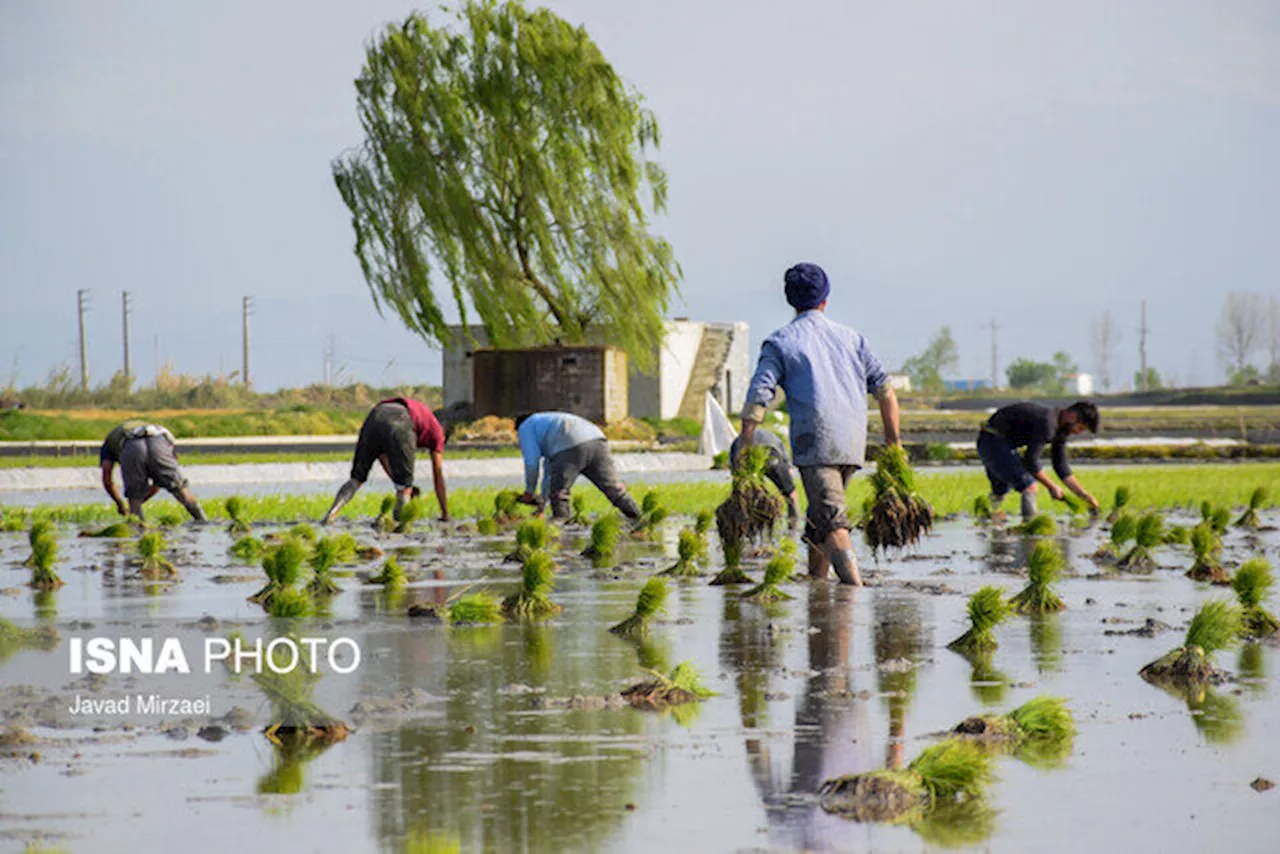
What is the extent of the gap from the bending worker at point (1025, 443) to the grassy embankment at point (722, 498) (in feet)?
7.14

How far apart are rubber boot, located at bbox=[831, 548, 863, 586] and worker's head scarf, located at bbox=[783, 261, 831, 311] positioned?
5.46 feet

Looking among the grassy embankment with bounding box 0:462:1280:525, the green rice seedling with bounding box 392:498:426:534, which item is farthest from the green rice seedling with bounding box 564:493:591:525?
the green rice seedling with bounding box 392:498:426:534

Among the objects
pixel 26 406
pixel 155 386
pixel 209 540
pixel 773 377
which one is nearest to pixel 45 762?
pixel 773 377

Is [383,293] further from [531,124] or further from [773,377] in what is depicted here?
[773,377]

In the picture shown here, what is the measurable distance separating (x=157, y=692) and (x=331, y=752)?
1696 millimetres

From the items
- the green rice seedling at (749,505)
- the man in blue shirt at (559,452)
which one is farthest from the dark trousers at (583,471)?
the green rice seedling at (749,505)

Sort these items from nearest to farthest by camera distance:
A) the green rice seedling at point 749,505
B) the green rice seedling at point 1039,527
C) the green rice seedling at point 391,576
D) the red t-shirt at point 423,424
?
1. the green rice seedling at point 391,576
2. the green rice seedling at point 749,505
3. the green rice seedling at point 1039,527
4. the red t-shirt at point 423,424

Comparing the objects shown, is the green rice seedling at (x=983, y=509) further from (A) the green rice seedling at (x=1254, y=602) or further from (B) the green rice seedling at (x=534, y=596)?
(A) the green rice seedling at (x=1254, y=602)

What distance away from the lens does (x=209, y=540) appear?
19.3 metres

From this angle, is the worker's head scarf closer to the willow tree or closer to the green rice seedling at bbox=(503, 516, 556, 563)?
the green rice seedling at bbox=(503, 516, 556, 563)

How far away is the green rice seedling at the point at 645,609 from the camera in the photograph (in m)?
10.6

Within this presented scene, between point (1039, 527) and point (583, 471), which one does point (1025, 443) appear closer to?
point (1039, 527)

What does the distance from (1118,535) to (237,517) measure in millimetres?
9529

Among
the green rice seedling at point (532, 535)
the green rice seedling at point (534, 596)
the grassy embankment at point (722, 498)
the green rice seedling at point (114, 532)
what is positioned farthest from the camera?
the grassy embankment at point (722, 498)
